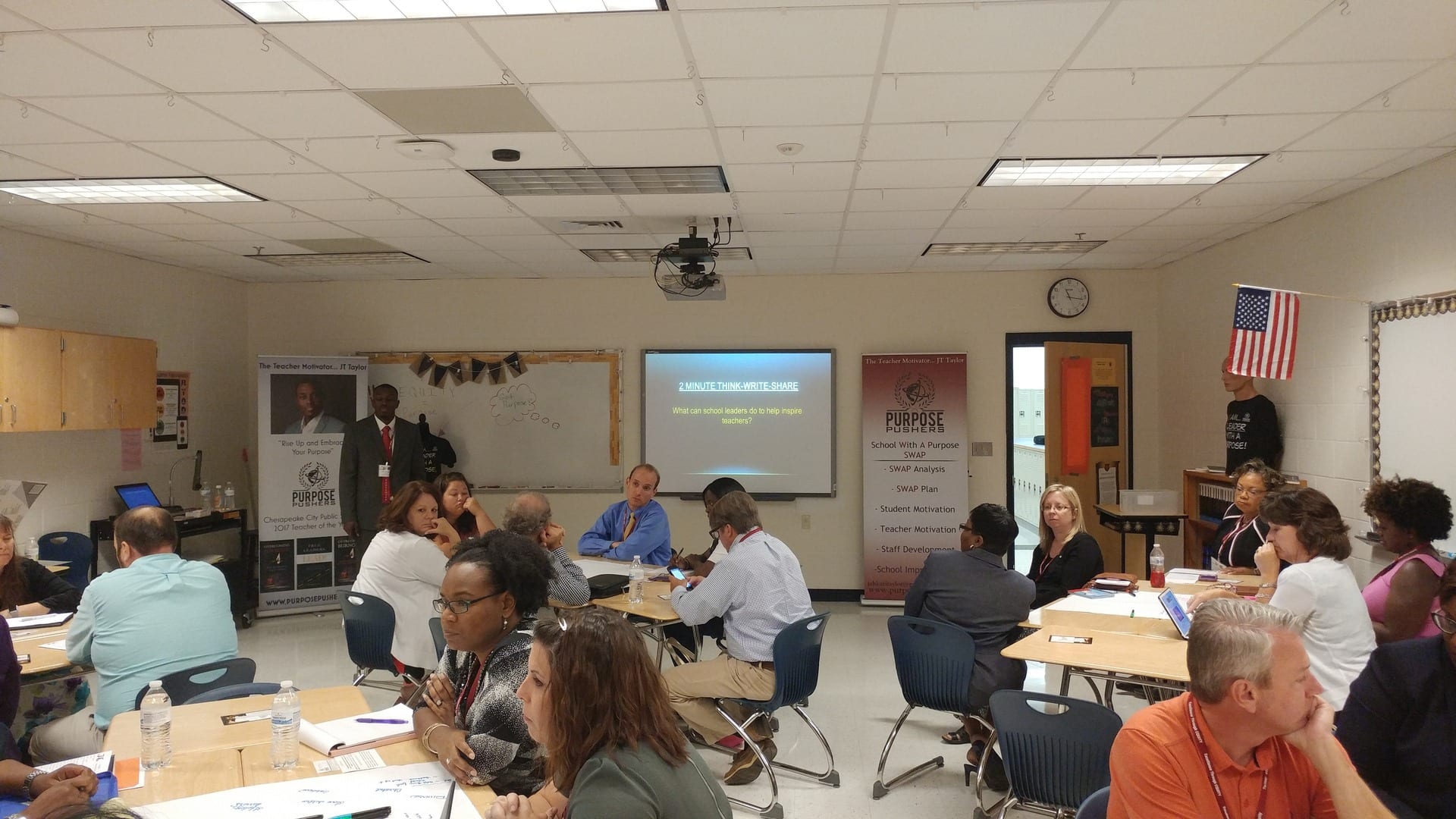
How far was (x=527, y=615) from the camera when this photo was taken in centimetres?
254

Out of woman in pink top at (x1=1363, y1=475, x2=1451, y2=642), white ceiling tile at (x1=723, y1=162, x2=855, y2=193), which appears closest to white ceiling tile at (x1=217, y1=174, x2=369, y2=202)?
white ceiling tile at (x1=723, y1=162, x2=855, y2=193)

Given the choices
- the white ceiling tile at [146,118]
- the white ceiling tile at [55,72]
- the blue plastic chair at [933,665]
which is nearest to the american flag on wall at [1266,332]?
the blue plastic chair at [933,665]

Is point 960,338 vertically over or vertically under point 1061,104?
under

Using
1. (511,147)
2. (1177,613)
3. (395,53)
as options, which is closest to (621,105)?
(511,147)

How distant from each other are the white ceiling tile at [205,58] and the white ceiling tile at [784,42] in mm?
1445

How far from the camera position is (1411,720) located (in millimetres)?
2127

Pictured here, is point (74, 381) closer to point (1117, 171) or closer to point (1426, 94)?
point (1117, 171)

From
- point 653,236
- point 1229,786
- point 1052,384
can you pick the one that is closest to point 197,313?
point 653,236

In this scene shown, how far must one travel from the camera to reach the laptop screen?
6.64m

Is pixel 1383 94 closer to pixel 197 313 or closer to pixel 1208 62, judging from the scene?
pixel 1208 62

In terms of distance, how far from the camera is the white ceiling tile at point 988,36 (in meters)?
2.80

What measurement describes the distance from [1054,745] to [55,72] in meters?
4.22

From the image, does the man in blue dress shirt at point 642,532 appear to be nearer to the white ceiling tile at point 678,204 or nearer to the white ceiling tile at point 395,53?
the white ceiling tile at point 678,204

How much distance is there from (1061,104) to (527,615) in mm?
2936
